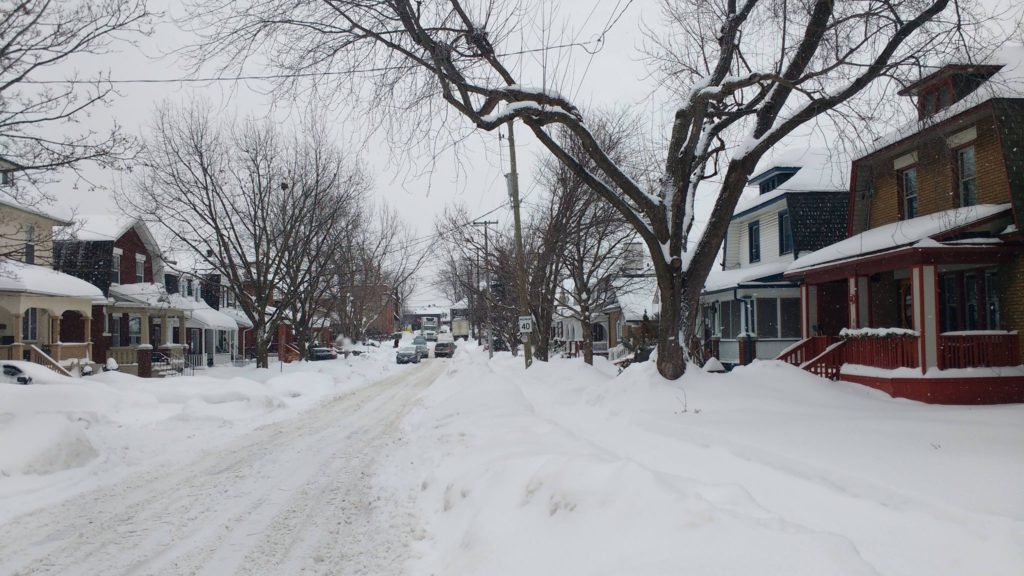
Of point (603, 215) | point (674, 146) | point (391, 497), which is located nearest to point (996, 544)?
point (391, 497)

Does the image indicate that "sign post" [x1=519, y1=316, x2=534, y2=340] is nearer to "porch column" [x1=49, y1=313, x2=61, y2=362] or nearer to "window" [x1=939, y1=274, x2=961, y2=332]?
"window" [x1=939, y1=274, x2=961, y2=332]

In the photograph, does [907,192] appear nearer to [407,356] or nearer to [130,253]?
[130,253]

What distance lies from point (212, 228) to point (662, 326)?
2152cm

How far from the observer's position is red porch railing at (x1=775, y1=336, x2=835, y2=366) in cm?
1783

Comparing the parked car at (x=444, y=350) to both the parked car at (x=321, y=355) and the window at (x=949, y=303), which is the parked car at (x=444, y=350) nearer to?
the parked car at (x=321, y=355)

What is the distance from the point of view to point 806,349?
18.2 meters

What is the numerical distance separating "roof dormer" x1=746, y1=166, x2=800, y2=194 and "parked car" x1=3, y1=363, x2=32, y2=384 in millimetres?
23808

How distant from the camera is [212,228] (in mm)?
28156

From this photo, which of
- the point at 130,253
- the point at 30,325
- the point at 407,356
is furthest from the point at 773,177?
the point at 407,356

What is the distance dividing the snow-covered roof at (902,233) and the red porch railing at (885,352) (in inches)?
77.7

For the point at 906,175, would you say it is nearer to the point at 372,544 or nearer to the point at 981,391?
the point at 981,391

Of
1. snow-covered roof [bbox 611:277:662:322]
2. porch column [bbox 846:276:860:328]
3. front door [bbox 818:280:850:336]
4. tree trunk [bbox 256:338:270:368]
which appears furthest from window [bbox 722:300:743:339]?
tree trunk [bbox 256:338:270:368]

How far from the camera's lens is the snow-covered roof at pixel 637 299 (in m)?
39.4

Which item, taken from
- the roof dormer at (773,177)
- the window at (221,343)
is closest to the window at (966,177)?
the roof dormer at (773,177)
